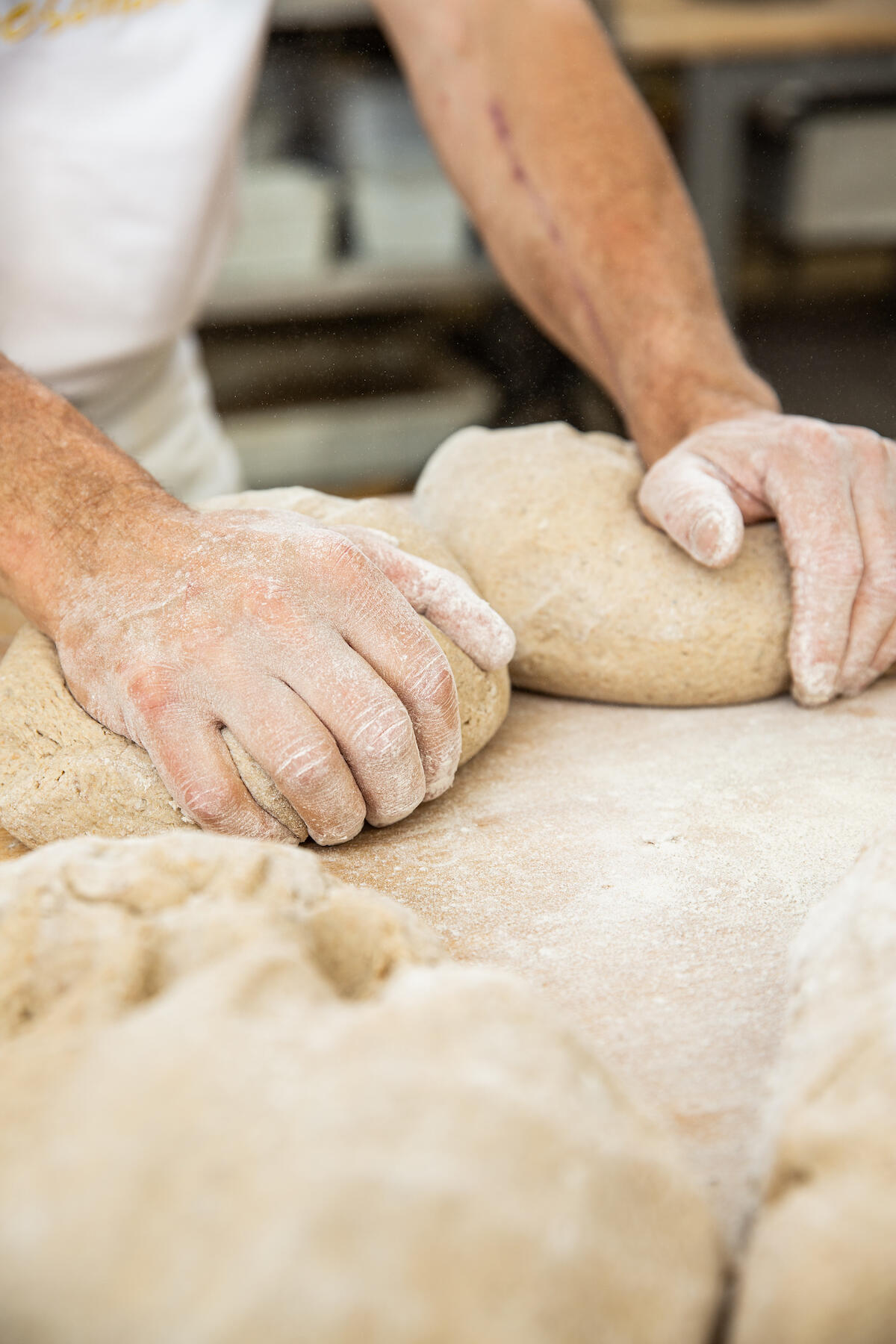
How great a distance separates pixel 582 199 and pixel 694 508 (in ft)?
2.31

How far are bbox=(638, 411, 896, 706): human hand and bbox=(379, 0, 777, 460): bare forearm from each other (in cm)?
20

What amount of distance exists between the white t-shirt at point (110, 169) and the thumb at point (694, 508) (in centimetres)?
96

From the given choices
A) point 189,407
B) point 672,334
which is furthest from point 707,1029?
point 189,407

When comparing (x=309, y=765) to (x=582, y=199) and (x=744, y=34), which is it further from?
(x=744, y=34)

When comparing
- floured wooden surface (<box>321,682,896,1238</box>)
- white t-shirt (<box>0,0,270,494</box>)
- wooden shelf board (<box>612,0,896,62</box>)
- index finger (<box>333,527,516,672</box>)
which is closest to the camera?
floured wooden surface (<box>321,682,896,1238</box>)

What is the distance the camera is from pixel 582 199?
1710 mm

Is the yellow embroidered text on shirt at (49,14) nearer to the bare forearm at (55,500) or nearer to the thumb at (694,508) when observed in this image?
the bare forearm at (55,500)

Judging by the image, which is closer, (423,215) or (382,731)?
(382,731)

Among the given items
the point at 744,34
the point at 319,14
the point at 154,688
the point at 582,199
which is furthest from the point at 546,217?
the point at 744,34

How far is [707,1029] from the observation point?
2.76ft

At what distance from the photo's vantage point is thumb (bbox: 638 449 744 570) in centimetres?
122

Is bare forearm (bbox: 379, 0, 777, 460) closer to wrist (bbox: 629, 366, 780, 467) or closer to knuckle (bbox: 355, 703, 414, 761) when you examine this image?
wrist (bbox: 629, 366, 780, 467)

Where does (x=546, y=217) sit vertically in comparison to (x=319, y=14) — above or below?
below

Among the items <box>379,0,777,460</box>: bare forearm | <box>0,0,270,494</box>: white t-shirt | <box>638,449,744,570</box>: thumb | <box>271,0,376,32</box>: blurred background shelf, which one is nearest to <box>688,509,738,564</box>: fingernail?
<box>638,449,744,570</box>: thumb
